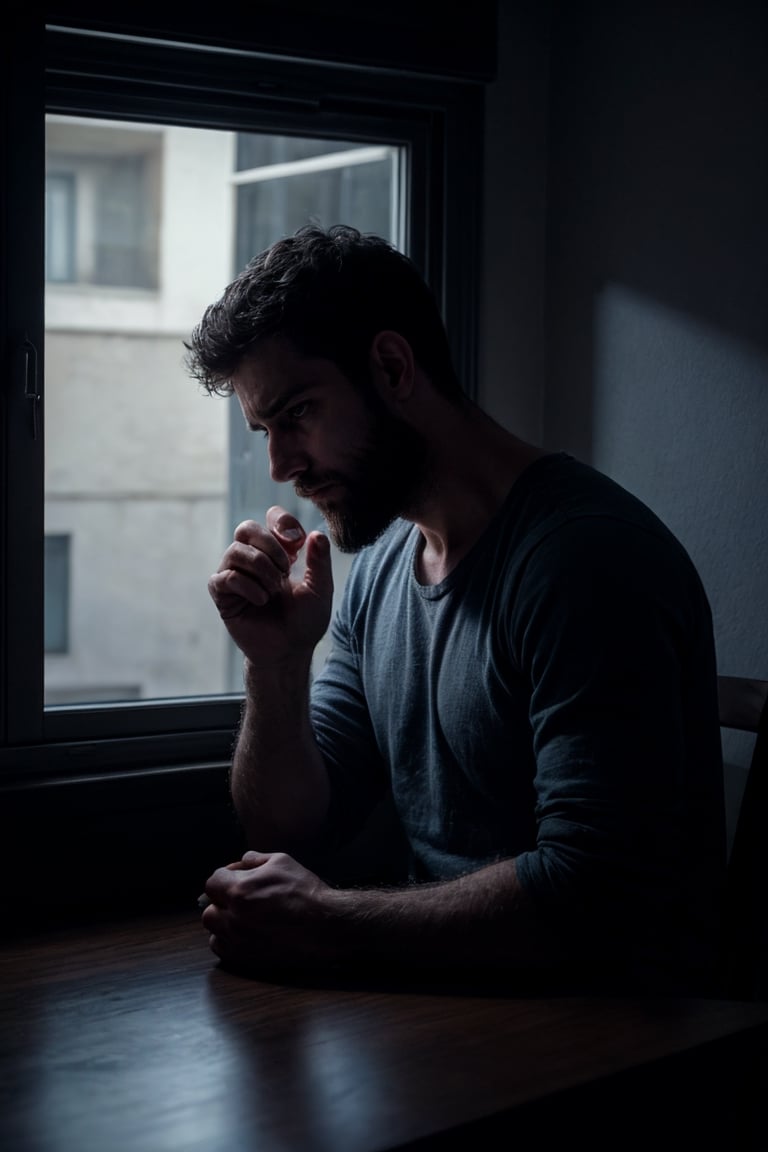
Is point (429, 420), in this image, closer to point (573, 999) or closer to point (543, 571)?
point (543, 571)

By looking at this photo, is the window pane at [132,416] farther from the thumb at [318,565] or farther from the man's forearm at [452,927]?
the man's forearm at [452,927]

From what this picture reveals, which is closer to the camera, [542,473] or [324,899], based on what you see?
[324,899]

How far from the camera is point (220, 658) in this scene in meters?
13.8

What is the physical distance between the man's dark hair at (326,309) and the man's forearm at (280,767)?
368 mm

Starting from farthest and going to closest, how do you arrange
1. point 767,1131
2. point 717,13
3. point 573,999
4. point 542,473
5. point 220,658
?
1. point 220,658
2. point 717,13
3. point 542,473
4. point 767,1131
5. point 573,999

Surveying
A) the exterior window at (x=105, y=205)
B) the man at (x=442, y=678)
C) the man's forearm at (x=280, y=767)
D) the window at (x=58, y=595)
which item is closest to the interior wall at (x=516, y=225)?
the man at (x=442, y=678)

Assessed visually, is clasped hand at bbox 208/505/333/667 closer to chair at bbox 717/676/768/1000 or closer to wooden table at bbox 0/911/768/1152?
wooden table at bbox 0/911/768/1152

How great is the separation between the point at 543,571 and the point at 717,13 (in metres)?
0.85

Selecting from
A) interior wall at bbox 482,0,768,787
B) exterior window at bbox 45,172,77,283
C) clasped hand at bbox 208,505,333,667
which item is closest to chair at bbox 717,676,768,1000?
interior wall at bbox 482,0,768,787

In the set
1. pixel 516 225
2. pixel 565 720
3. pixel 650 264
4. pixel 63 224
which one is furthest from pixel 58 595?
pixel 565 720

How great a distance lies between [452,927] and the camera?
3.78ft

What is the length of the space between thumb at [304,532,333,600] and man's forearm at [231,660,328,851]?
0.10 m

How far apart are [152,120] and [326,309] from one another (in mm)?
530

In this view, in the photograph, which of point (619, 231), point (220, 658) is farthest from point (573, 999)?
point (220, 658)
